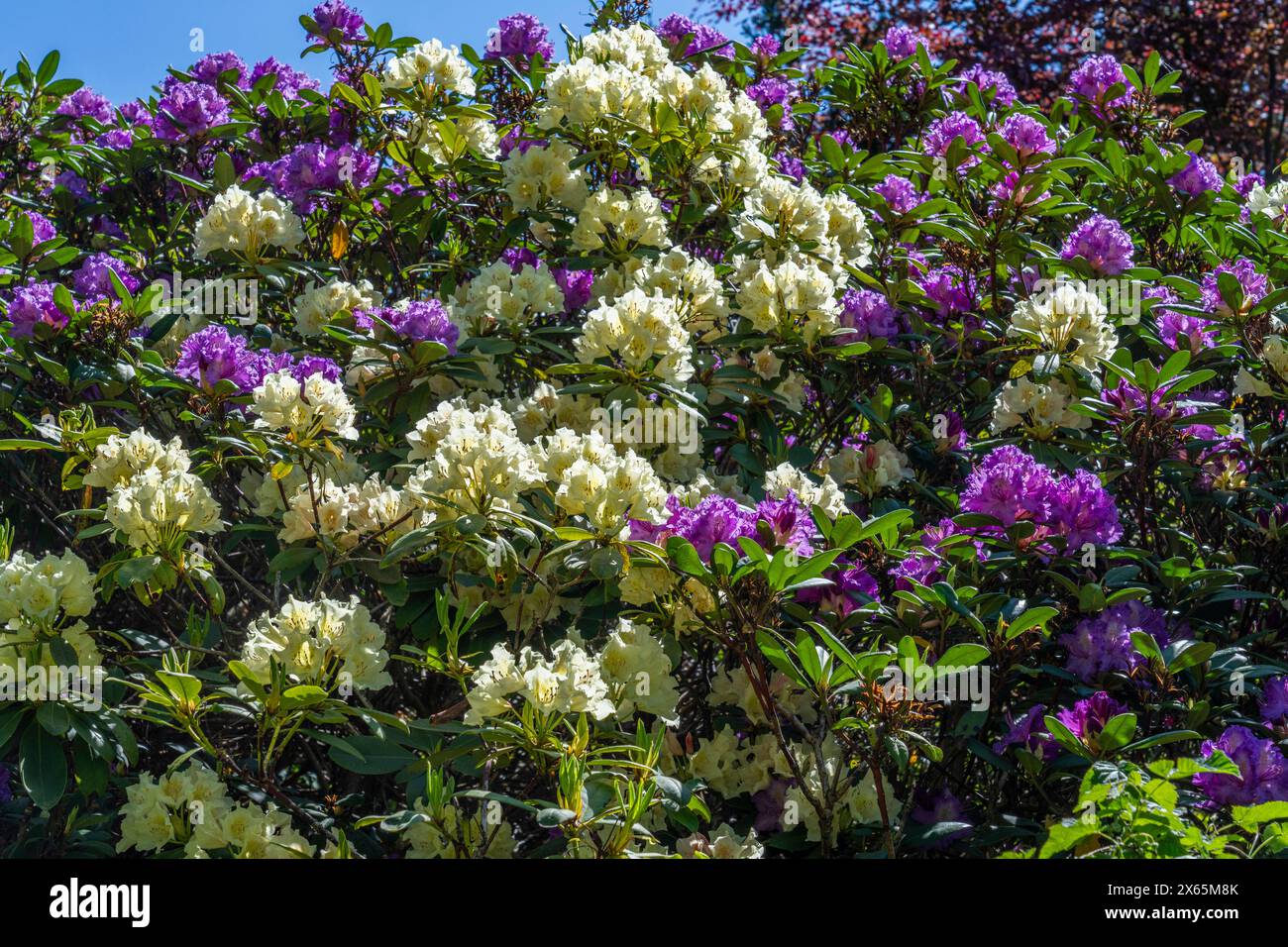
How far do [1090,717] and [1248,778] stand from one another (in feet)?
0.99

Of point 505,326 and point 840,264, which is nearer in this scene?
point 505,326

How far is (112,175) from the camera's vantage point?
3.95 m

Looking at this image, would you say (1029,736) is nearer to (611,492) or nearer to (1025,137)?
(611,492)

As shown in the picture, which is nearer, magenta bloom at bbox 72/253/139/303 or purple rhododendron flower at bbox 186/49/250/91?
magenta bloom at bbox 72/253/139/303

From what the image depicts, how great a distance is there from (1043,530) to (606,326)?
0.92 meters

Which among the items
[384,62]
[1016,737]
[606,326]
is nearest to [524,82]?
[384,62]

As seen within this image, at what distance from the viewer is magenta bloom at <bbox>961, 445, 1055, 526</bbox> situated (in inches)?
91.7

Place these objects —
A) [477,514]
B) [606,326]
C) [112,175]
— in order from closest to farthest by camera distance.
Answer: [477,514]
[606,326]
[112,175]

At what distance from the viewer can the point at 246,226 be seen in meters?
2.98

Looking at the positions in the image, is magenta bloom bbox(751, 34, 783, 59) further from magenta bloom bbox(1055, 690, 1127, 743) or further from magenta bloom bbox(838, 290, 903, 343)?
magenta bloom bbox(1055, 690, 1127, 743)

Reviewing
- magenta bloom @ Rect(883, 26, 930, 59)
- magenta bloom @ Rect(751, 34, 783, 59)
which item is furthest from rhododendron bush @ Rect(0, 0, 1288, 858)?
magenta bloom @ Rect(751, 34, 783, 59)

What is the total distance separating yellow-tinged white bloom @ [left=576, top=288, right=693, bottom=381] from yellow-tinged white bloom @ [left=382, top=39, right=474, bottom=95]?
1.07m
